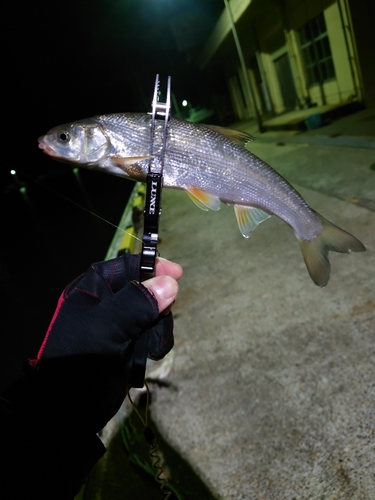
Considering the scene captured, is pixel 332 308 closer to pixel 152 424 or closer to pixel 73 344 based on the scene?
pixel 152 424

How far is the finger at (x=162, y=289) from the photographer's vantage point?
Answer: 55.1 inches

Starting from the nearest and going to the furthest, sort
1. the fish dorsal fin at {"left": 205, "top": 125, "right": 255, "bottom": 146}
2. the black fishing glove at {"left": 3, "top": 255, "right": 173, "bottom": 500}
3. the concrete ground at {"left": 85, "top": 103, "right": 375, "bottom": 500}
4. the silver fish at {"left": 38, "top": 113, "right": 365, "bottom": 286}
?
the black fishing glove at {"left": 3, "top": 255, "right": 173, "bottom": 500}, the silver fish at {"left": 38, "top": 113, "right": 365, "bottom": 286}, the fish dorsal fin at {"left": 205, "top": 125, "right": 255, "bottom": 146}, the concrete ground at {"left": 85, "top": 103, "right": 375, "bottom": 500}

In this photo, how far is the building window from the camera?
12961 millimetres

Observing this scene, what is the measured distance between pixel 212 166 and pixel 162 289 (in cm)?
69

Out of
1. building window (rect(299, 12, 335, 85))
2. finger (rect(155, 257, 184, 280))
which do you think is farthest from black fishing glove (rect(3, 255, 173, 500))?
building window (rect(299, 12, 335, 85))

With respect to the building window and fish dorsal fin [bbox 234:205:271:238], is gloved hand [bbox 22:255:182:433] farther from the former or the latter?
the building window

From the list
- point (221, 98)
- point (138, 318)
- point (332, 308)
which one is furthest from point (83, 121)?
point (221, 98)

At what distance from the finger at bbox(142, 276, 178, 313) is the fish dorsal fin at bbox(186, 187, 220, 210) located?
42 centimetres

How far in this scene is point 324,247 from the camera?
169 centimetres

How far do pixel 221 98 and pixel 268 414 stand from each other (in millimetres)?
33880

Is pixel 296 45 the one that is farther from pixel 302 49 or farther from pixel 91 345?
pixel 91 345

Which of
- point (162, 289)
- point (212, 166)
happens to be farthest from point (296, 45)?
point (162, 289)

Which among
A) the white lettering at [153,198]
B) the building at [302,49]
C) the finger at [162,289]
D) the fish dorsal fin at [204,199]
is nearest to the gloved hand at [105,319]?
the finger at [162,289]

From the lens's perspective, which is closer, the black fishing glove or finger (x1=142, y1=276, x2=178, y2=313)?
the black fishing glove
